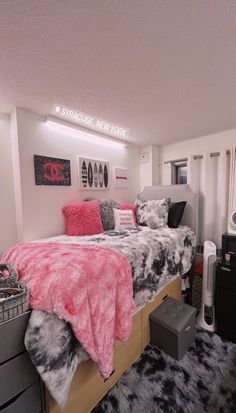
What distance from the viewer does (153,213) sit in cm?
232

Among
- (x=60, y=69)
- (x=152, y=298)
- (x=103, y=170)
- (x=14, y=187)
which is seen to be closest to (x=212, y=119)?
(x=103, y=170)

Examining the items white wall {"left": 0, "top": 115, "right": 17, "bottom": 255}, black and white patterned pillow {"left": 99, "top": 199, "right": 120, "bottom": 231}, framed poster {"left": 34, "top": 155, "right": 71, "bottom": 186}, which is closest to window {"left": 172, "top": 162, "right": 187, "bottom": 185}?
black and white patterned pillow {"left": 99, "top": 199, "right": 120, "bottom": 231}

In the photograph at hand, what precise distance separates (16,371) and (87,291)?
48 cm

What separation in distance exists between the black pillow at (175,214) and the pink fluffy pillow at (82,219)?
2.95 feet

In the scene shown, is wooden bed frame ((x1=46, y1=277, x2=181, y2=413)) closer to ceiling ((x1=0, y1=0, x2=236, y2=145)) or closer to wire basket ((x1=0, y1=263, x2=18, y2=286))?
wire basket ((x1=0, y1=263, x2=18, y2=286))

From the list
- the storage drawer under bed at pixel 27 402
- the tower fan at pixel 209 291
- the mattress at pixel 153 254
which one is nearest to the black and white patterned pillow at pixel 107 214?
the mattress at pixel 153 254

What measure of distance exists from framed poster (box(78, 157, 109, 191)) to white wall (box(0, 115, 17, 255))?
78 centimetres

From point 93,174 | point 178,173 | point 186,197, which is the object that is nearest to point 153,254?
point 186,197

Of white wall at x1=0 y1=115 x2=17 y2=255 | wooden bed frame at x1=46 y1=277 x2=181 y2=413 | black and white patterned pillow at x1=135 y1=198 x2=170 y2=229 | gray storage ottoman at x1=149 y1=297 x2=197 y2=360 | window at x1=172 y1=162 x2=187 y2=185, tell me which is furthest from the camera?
window at x1=172 y1=162 x2=187 y2=185

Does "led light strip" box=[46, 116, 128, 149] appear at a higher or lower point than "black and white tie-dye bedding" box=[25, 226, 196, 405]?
higher

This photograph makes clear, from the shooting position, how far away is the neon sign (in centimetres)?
187

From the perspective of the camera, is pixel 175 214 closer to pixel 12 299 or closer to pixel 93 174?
pixel 93 174

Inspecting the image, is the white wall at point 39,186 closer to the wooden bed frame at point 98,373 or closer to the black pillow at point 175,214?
the black pillow at point 175,214

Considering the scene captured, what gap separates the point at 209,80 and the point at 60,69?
3.70 feet
